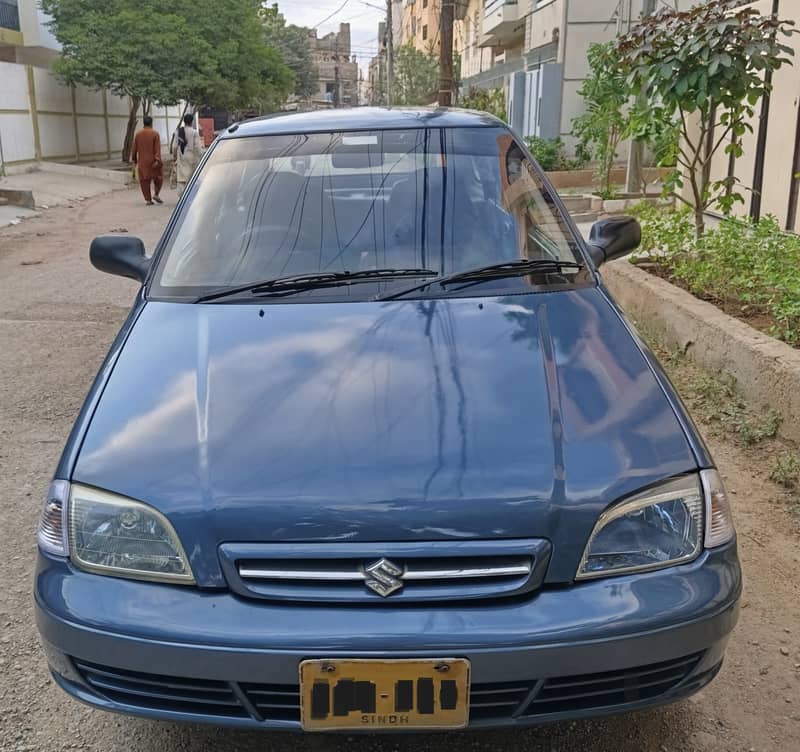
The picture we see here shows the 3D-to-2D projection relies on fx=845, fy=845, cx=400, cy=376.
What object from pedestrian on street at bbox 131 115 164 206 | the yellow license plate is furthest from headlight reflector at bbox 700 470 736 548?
pedestrian on street at bbox 131 115 164 206

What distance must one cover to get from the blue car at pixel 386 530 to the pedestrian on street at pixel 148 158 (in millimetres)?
14374

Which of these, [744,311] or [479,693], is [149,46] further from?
[479,693]

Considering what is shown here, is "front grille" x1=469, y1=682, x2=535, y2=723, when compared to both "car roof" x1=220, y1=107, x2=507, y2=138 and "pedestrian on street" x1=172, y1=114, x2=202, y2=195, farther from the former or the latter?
"pedestrian on street" x1=172, y1=114, x2=202, y2=195

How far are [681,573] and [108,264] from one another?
249 centimetres

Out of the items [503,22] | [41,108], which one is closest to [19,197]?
[41,108]

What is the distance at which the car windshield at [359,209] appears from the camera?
9.59 ft

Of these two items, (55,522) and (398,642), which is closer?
(398,642)

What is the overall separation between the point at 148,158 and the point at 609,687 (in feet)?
51.8

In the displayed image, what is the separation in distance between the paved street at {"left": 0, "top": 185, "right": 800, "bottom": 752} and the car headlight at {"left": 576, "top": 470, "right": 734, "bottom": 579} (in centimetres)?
67

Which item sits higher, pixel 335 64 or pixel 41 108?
pixel 335 64

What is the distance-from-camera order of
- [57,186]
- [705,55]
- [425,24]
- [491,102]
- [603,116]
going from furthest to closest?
1. [425,24]
2. [491,102]
3. [57,186]
4. [603,116]
5. [705,55]

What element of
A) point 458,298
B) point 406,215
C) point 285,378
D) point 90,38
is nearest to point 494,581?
point 285,378

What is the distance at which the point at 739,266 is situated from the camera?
560 centimetres

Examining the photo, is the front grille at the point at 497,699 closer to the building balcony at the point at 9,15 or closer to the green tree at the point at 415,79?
the building balcony at the point at 9,15
